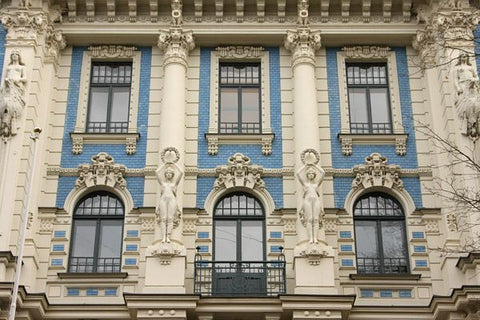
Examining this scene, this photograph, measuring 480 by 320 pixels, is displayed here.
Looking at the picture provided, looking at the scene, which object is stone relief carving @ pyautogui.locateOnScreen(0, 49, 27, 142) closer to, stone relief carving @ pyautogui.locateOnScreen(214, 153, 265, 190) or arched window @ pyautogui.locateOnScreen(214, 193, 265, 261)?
stone relief carving @ pyautogui.locateOnScreen(214, 153, 265, 190)

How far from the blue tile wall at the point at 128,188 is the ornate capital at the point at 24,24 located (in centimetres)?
457

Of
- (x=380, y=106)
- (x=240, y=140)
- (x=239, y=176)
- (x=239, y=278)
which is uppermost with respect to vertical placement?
(x=380, y=106)

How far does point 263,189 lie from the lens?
26.3m

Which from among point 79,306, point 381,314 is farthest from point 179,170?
point 381,314

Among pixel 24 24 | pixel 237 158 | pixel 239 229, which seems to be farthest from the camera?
pixel 24 24

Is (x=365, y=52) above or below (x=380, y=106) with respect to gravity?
above

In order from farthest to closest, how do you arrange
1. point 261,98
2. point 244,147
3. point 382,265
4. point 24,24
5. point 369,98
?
point 369,98 → point 261,98 → point 24,24 → point 244,147 → point 382,265

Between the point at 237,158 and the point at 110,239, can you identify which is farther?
the point at 237,158

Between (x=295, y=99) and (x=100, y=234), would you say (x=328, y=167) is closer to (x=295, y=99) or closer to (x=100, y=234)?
(x=295, y=99)

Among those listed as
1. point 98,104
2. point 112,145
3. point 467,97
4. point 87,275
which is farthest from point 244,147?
point 467,97

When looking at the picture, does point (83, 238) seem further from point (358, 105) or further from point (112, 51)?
point (358, 105)

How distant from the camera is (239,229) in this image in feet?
85.1

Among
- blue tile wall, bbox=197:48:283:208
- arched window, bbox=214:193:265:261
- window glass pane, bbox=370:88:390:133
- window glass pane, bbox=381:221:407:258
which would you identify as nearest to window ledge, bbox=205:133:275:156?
blue tile wall, bbox=197:48:283:208

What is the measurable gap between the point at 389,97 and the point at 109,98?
892cm
